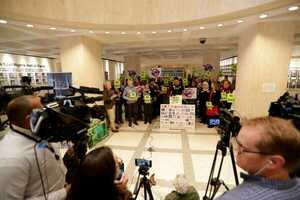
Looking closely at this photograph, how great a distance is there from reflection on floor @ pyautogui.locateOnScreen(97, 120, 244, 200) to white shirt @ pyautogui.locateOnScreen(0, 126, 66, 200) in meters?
1.62

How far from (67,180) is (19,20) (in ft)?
10.8

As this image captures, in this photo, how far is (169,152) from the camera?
12.6 ft

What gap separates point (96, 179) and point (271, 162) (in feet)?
2.39

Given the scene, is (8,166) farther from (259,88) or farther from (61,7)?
(259,88)

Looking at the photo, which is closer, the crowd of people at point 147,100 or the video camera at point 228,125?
the video camera at point 228,125

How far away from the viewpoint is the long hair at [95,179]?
0.82m

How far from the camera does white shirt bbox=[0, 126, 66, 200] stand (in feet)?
3.21

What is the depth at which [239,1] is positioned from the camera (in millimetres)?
3197

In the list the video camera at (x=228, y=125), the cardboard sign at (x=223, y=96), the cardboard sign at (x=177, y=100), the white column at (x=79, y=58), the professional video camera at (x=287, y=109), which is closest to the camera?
the video camera at (x=228, y=125)

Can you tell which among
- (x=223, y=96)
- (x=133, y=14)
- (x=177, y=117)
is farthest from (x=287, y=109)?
(x=133, y=14)

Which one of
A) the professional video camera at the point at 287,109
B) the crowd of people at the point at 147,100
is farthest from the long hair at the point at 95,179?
the crowd of people at the point at 147,100

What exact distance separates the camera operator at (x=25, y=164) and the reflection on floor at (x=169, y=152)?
1.64m

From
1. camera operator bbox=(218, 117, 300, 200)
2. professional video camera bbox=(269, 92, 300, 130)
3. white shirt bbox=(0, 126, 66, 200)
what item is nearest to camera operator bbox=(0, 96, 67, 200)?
white shirt bbox=(0, 126, 66, 200)

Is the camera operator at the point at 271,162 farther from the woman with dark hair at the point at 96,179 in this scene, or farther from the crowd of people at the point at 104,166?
the woman with dark hair at the point at 96,179
